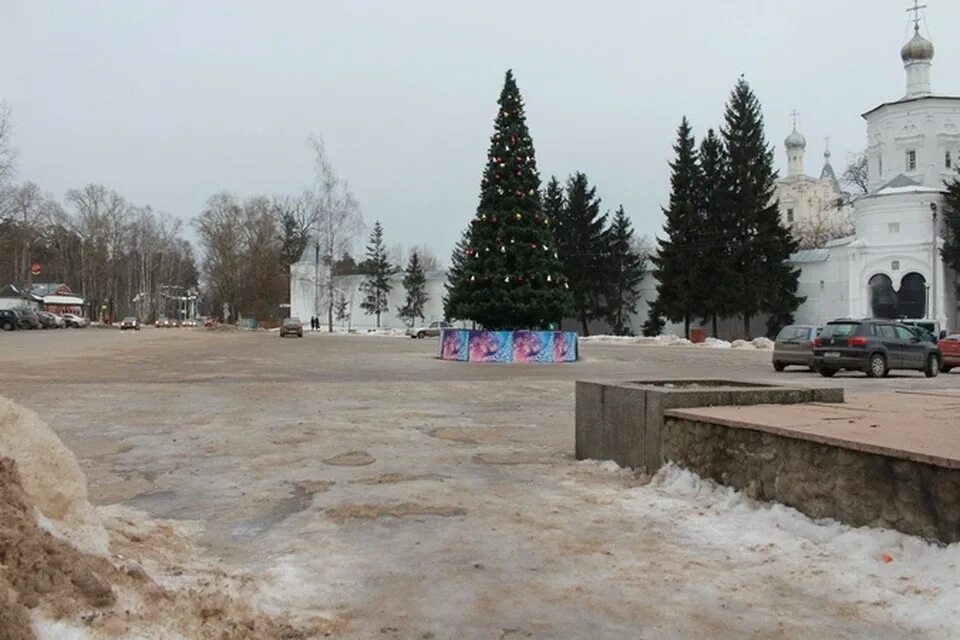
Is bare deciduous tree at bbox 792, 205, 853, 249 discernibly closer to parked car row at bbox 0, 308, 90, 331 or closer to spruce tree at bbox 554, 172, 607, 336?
spruce tree at bbox 554, 172, 607, 336

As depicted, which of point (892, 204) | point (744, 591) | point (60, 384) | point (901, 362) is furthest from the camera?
point (892, 204)

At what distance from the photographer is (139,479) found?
7461 millimetres

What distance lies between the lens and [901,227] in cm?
5259

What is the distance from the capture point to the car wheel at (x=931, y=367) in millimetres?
23219

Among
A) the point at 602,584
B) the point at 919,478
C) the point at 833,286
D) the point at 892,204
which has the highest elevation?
the point at 892,204

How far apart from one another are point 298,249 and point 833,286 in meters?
62.5

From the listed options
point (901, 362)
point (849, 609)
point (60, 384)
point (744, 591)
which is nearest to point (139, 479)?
point (744, 591)

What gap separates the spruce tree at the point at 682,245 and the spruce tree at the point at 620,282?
512 centimetres

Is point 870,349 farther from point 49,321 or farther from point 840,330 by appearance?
point 49,321

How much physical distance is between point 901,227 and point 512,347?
3558 cm

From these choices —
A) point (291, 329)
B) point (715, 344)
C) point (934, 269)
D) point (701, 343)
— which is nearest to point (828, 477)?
point (715, 344)

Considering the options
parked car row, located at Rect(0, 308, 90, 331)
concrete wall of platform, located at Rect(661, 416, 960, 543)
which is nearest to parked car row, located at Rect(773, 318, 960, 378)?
concrete wall of platform, located at Rect(661, 416, 960, 543)

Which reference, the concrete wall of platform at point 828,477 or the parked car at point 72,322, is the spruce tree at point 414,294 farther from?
the concrete wall of platform at point 828,477

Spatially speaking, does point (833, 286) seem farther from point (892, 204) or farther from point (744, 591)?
point (744, 591)
